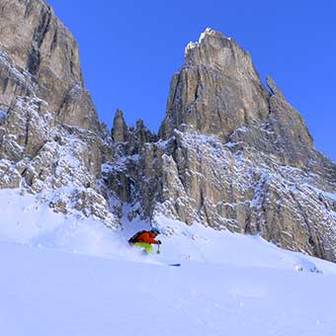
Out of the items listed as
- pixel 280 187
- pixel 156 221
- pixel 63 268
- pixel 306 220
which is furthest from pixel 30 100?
pixel 63 268

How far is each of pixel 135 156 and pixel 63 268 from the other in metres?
87.0

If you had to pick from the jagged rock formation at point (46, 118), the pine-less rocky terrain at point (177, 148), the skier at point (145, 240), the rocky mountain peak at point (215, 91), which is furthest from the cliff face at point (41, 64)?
the skier at point (145, 240)

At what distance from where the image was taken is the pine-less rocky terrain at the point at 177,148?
82.4m

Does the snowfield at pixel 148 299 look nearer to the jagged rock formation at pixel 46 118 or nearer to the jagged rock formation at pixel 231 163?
the jagged rock formation at pixel 231 163

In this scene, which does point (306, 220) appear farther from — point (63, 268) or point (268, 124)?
point (63, 268)

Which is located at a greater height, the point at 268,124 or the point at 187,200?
the point at 268,124

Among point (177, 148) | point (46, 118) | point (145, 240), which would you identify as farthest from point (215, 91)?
point (145, 240)

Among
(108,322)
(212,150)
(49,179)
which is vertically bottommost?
(108,322)

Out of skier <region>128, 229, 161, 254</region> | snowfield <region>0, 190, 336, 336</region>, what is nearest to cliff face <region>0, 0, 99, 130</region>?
skier <region>128, 229, 161, 254</region>

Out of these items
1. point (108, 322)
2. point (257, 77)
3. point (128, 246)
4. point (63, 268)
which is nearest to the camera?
point (108, 322)

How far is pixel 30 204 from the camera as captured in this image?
76375mm

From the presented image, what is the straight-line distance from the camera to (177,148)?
8969 centimetres

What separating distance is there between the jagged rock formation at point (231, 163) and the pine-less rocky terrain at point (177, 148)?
232mm

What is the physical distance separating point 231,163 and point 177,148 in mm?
10722
